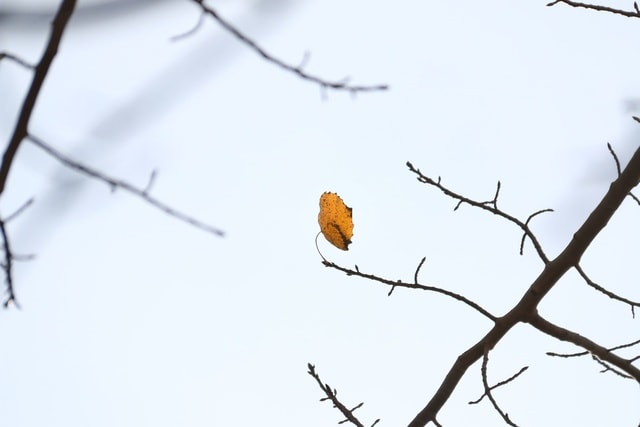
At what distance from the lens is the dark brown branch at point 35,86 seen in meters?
1.38

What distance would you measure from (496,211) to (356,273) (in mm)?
567

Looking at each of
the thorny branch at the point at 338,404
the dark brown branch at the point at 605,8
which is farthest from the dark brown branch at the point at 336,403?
the dark brown branch at the point at 605,8

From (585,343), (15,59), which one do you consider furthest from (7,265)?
(585,343)

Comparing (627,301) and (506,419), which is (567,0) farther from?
(506,419)

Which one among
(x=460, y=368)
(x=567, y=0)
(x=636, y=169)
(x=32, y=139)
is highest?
(x=567, y=0)

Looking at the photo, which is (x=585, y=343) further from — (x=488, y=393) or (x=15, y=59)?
(x=15, y=59)

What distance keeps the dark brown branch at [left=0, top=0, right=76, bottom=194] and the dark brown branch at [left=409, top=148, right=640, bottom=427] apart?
169cm

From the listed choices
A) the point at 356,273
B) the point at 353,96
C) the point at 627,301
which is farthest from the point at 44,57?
the point at 627,301

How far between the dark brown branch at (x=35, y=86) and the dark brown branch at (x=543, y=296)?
169 cm

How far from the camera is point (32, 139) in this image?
1.57 meters

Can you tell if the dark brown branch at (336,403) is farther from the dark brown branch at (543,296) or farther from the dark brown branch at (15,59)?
the dark brown branch at (15,59)

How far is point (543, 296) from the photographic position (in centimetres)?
275

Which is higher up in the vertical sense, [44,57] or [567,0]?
[567,0]

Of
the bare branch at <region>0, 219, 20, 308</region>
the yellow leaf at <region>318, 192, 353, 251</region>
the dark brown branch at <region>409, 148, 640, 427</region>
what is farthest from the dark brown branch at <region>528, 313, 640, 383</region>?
the bare branch at <region>0, 219, 20, 308</region>
